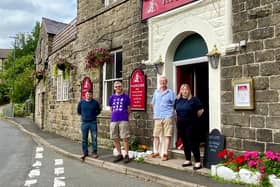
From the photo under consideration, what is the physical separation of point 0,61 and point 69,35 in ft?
241

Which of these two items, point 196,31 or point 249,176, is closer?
point 249,176

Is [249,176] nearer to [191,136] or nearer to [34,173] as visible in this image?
[191,136]

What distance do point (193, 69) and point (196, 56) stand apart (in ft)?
2.19

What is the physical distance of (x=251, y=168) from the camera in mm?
5742

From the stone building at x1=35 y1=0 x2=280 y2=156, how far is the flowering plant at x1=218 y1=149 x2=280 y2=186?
0.31 m

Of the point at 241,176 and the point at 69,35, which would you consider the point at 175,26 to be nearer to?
the point at 241,176

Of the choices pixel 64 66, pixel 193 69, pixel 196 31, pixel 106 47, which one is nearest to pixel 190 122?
pixel 193 69

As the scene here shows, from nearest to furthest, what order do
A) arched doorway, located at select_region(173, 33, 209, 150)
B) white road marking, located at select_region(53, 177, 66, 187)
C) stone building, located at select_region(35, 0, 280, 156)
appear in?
stone building, located at select_region(35, 0, 280, 156), white road marking, located at select_region(53, 177, 66, 187), arched doorway, located at select_region(173, 33, 209, 150)

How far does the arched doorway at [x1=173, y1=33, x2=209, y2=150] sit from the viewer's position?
8.00 meters

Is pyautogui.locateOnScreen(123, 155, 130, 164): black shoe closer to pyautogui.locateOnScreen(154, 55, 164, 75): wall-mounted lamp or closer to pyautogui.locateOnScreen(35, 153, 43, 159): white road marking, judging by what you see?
pyautogui.locateOnScreen(154, 55, 164, 75): wall-mounted lamp

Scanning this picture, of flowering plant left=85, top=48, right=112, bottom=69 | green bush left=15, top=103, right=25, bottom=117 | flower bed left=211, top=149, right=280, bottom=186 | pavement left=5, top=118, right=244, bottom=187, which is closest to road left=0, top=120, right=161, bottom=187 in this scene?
pavement left=5, top=118, right=244, bottom=187

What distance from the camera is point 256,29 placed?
251 inches

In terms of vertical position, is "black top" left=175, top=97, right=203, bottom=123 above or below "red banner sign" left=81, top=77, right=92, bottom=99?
below

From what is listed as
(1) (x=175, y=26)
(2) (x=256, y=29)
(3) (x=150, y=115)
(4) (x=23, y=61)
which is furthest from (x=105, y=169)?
(4) (x=23, y=61)
